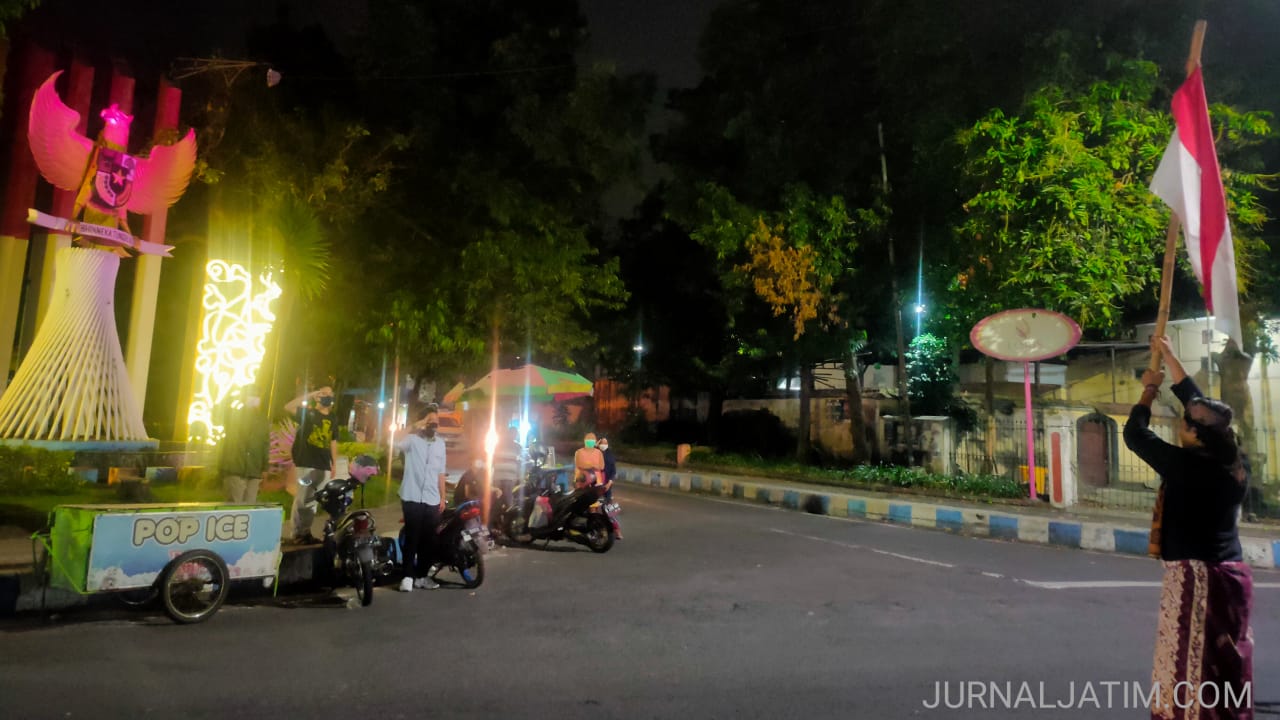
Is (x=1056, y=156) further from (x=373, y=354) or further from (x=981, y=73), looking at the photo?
(x=373, y=354)

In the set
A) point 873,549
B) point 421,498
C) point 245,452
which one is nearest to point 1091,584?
point 873,549

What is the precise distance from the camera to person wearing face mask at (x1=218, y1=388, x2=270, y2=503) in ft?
27.9

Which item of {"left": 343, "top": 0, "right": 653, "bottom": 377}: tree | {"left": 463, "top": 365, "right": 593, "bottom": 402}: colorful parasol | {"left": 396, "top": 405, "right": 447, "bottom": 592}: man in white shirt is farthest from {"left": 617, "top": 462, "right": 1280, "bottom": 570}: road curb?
{"left": 396, "top": 405, "right": 447, "bottom": 592}: man in white shirt

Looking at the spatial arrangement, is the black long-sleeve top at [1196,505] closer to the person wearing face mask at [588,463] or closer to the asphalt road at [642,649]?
the asphalt road at [642,649]

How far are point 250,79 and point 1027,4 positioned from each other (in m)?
14.2

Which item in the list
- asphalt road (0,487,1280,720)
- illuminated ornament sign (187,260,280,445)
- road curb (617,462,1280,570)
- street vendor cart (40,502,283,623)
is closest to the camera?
asphalt road (0,487,1280,720)

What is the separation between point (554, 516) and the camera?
10156 mm

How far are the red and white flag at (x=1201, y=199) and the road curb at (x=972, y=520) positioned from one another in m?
8.65

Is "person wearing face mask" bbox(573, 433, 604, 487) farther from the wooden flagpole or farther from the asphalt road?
the wooden flagpole

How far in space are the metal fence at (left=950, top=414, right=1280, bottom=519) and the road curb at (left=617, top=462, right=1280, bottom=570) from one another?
239cm

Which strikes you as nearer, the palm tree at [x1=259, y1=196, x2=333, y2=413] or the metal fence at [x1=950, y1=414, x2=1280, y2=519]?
the palm tree at [x1=259, y1=196, x2=333, y2=413]

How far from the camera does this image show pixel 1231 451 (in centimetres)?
338

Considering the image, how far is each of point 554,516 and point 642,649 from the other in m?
4.81

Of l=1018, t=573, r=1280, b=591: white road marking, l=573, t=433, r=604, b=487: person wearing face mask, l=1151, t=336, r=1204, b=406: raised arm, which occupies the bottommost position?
l=1018, t=573, r=1280, b=591: white road marking
